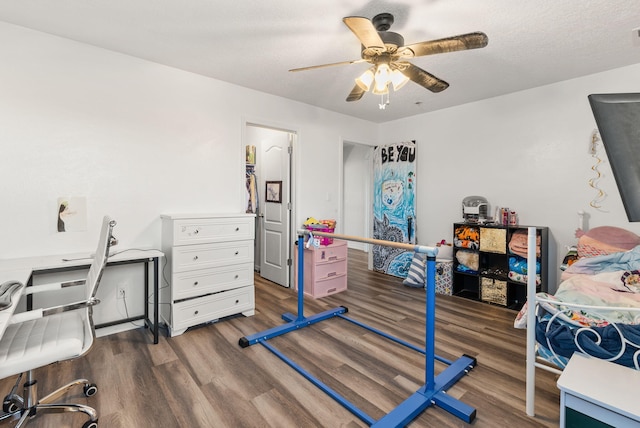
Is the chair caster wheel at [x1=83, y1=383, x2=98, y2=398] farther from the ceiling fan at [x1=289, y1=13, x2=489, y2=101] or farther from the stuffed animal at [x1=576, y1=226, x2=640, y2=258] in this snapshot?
the stuffed animal at [x1=576, y1=226, x2=640, y2=258]

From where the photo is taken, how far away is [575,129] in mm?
3217

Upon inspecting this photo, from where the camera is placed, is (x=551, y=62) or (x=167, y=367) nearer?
(x=167, y=367)

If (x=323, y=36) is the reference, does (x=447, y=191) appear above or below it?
below

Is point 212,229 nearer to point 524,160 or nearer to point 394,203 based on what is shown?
point 394,203

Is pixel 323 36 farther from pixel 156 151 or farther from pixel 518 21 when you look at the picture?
pixel 156 151

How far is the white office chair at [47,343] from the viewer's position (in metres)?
1.38

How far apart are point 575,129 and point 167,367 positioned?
4577 millimetres

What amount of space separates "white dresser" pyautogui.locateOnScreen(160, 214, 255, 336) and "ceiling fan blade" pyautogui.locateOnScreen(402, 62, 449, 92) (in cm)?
202

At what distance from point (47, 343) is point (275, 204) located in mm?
3071

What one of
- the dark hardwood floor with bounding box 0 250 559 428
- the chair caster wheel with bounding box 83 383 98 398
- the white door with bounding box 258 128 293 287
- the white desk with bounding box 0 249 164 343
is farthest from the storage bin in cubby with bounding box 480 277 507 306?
the chair caster wheel with bounding box 83 383 98 398

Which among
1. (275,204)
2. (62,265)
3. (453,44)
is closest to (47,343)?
(62,265)

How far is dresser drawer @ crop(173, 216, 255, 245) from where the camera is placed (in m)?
2.71

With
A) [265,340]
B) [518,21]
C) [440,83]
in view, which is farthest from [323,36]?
[265,340]

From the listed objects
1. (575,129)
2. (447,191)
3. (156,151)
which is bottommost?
(447,191)
